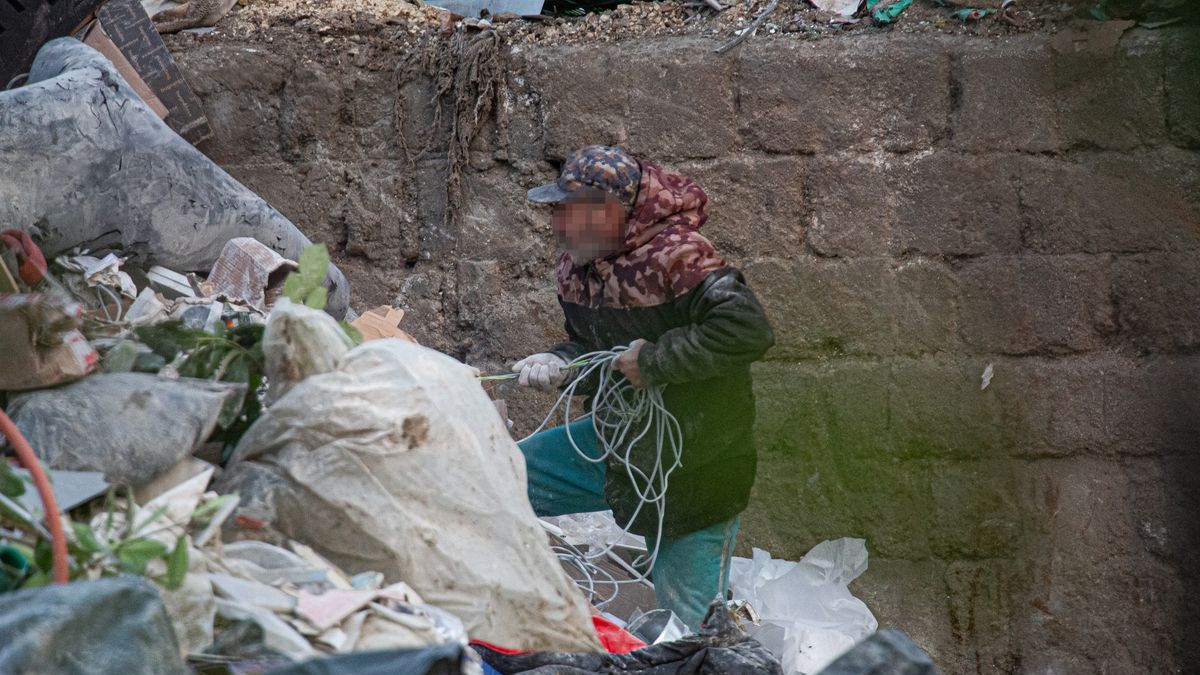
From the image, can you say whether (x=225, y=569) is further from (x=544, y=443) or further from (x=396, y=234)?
(x=396, y=234)

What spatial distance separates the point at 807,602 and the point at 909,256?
1.37m

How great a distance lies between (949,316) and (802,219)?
643mm

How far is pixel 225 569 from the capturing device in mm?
2014

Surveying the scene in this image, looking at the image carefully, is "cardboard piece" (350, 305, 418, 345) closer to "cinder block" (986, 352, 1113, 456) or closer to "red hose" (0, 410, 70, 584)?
"red hose" (0, 410, 70, 584)

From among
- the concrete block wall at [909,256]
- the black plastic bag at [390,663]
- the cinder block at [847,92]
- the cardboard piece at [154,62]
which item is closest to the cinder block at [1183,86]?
the concrete block wall at [909,256]

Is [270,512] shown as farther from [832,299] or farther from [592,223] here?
[832,299]

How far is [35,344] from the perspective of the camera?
7.35ft

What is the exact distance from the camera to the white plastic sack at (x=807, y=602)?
3422 millimetres

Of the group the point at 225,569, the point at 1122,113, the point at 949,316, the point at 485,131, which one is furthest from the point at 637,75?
the point at 225,569

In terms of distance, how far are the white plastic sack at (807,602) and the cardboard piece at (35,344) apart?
1975mm

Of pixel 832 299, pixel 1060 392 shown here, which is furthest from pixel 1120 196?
pixel 832 299

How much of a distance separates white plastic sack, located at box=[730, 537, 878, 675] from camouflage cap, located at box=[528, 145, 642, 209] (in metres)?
1.28

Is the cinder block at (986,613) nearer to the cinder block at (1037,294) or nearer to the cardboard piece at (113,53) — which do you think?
the cinder block at (1037,294)

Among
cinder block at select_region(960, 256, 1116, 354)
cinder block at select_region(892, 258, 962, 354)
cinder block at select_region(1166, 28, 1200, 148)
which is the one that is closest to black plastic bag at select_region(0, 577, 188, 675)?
cinder block at select_region(892, 258, 962, 354)
